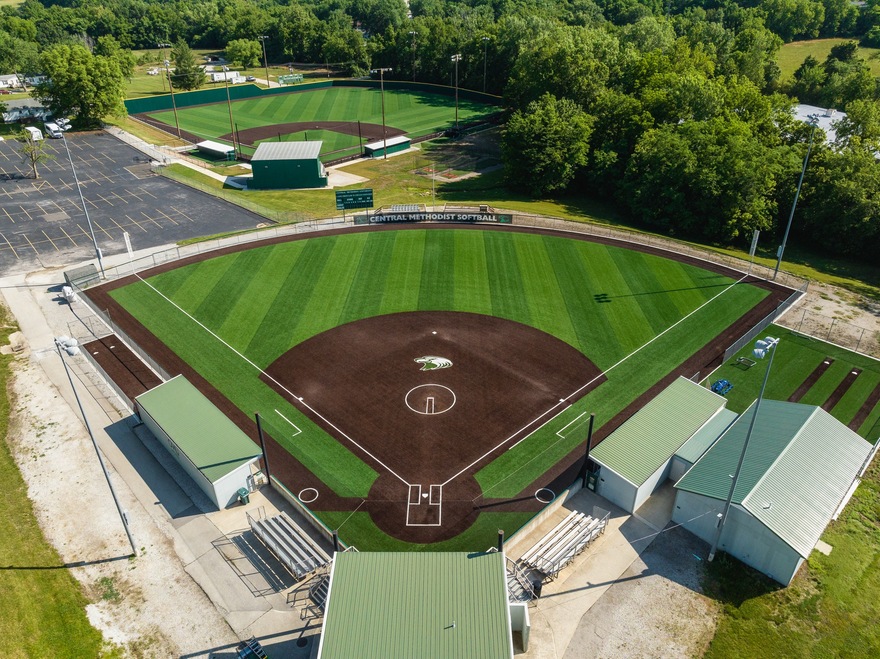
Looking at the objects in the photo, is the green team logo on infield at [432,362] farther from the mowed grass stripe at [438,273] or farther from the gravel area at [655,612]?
the gravel area at [655,612]

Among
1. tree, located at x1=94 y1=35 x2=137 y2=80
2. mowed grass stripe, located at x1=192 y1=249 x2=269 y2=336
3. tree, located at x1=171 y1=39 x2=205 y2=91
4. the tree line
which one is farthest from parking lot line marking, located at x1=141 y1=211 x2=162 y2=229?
tree, located at x1=94 y1=35 x2=137 y2=80

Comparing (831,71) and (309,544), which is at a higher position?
(831,71)

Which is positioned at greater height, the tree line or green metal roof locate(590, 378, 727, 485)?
the tree line

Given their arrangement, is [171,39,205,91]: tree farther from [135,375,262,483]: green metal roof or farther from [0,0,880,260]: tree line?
[135,375,262,483]: green metal roof

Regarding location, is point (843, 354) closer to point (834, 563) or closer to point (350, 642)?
point (834, 563)

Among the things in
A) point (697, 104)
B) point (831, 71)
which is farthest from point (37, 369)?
point (831, 71)

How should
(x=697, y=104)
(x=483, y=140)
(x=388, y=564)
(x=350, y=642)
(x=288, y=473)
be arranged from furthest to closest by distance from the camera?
(x=483, y=140)
(x=697, y=104)
(x=288, y=473)
(x=388, y=564)
(x=350, y=642)

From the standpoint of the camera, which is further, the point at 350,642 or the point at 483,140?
the point at 483,140
